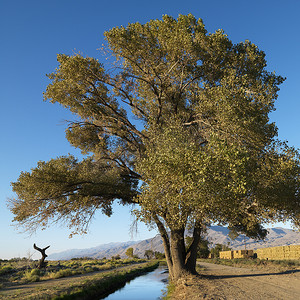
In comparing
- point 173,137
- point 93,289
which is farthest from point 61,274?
point 173,137

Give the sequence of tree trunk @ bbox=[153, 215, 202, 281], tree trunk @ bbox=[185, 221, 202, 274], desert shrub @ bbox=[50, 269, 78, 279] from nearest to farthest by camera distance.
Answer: tree trunk @ bbox=[153, 215, 202, 281], tree trunk @ bbox=[185, 221, 202, 274], desert shrub @ bbox=[50, 269, 78, 279]

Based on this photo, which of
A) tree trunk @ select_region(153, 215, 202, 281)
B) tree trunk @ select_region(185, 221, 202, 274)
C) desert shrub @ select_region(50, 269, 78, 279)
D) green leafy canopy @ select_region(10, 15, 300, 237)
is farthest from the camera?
desert shrub @ select_region(50, 269, 78, 279)

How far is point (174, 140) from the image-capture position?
14336 mm

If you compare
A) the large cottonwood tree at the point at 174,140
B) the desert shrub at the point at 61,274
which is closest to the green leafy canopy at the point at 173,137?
the large cottonwood tree at the point at 174,140

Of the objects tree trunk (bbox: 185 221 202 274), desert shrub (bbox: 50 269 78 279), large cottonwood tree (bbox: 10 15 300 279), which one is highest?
large cottonwood tree (bbox: 10 15 300 279)

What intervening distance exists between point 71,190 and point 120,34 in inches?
423

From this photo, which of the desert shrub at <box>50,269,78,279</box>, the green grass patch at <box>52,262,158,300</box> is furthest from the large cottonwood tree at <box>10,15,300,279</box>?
the desert shrub at <box>50,269,78,279</box>

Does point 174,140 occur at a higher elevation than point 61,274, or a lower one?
higher

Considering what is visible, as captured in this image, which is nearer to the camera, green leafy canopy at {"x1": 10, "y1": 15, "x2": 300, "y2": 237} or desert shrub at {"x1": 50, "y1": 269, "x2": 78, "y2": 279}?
green leafy canopy at {"x1": 10, "y1": 15, "x2": 300, "y2": 237}

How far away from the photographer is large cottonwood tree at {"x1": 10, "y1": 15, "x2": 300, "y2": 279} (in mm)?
13539

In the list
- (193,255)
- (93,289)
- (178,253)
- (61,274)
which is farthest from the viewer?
(61,274)

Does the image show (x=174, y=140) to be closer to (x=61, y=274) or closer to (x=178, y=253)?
(x=178, y=253)

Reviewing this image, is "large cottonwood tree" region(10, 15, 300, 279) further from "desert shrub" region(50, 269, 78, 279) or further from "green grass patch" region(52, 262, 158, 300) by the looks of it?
"desert shrub" region(50, 269, 78, 279)

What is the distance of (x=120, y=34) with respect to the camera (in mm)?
17219
